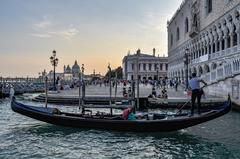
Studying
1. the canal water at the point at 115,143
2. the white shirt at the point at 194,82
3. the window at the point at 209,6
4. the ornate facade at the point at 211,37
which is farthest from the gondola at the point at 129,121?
the window at the point at 209,6

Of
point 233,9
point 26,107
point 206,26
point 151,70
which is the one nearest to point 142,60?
point 151,70

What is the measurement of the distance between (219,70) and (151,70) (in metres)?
63.0

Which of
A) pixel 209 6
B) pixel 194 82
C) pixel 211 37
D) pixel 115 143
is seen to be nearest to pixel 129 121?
pixel 115 143

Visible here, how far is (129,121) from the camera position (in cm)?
1116

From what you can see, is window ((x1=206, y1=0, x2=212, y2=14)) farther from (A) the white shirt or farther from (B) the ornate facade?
(A) the white shirt

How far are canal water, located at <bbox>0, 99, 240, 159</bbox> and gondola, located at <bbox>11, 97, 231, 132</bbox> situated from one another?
0.71 ft

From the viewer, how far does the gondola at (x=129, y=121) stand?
10711mm

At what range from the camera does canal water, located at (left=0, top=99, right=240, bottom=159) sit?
8.62 metres

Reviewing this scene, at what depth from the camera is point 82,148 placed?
366 inches

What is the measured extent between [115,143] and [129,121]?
1.35 metres

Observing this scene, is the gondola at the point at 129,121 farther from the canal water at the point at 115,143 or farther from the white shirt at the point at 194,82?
the white shirt at the point at 194,82

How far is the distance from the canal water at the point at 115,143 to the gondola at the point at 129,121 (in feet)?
0.71

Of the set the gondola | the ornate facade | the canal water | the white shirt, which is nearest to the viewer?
the canal water

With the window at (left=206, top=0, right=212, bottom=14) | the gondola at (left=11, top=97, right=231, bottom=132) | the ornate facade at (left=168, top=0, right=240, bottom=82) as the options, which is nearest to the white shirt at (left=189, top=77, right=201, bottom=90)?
the gondola at (left=11, top=97, right=231, bottom=132)
